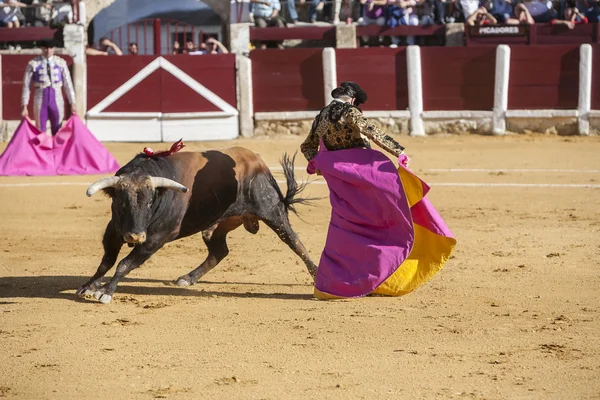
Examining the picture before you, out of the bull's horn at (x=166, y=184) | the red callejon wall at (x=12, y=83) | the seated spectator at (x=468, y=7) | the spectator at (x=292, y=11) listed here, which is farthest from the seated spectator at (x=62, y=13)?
the bull's horn at (x=166, y=184)

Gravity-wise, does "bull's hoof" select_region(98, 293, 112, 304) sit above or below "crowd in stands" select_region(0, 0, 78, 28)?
below

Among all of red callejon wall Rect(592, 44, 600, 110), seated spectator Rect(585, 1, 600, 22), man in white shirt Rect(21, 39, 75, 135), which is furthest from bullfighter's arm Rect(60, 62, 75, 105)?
seated spectator Rect(585, 1, 600, 22)

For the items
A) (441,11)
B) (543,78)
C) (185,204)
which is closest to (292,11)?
(441,11)

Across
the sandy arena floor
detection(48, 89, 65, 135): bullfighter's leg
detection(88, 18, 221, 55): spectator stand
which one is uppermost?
detection(88, 18, 221, 55): spectator stand

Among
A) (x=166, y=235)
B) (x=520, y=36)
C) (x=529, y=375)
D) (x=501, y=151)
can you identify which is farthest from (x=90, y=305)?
(x=520, y=36)

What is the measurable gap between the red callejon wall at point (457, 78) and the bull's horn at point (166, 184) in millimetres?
8095

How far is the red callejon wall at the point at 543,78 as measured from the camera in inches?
488

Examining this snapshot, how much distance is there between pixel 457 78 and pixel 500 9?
50.0 inches

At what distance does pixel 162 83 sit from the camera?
12484 mm

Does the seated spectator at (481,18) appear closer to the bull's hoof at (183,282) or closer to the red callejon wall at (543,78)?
the red callejon wall at (543,78)

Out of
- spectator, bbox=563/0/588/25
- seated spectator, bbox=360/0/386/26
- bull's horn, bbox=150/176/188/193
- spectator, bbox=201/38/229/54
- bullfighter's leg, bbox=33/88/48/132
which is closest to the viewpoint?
Result: bull's horn, bbox=150/176/188/193

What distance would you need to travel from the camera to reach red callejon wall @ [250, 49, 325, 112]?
1261 centimetres

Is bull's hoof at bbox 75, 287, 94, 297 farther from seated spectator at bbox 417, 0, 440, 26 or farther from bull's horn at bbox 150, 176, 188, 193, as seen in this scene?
seated spectator at bbox 417, 0, 440, 26

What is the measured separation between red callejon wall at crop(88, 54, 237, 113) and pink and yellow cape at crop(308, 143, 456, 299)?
25.5ft
